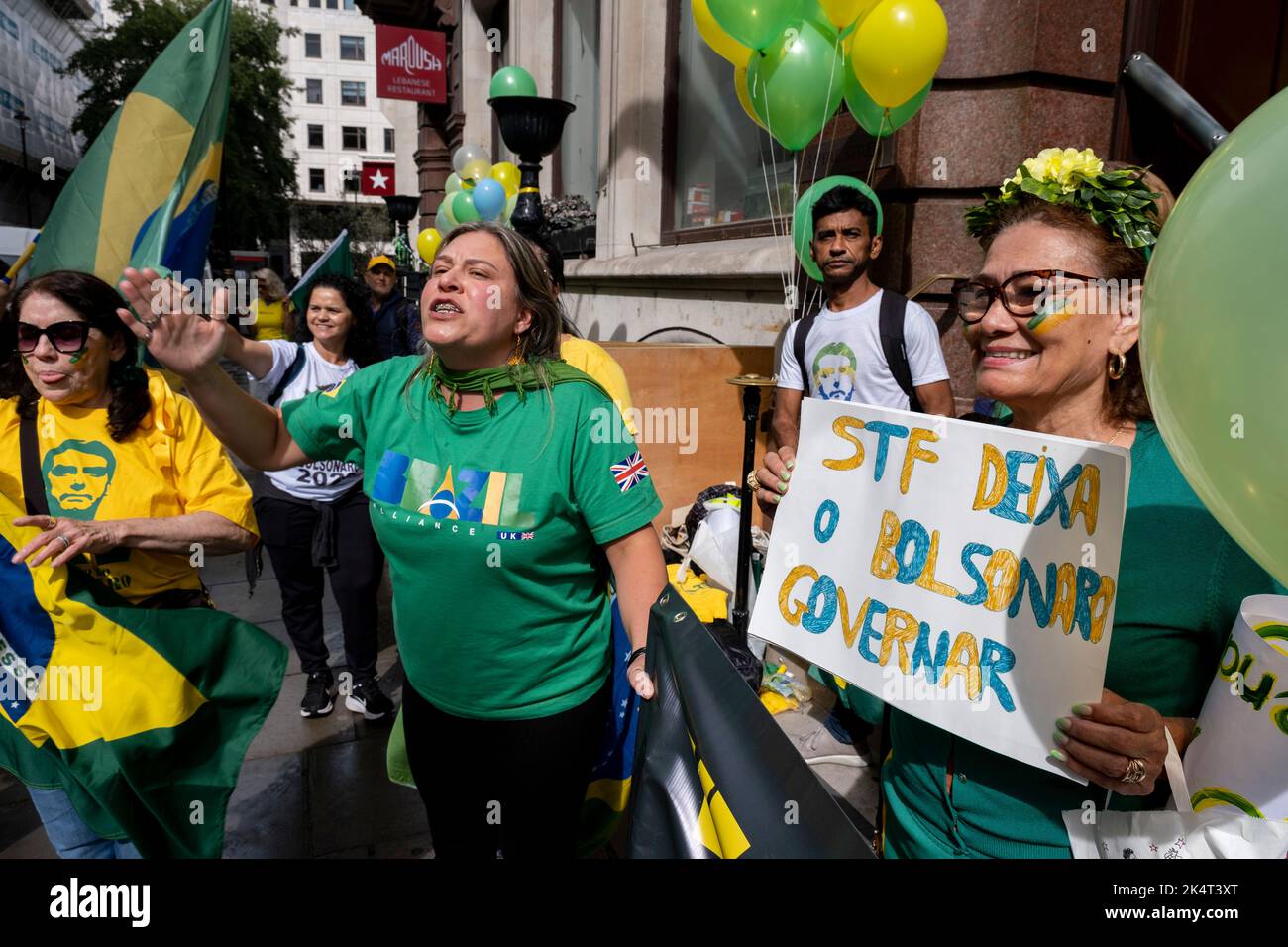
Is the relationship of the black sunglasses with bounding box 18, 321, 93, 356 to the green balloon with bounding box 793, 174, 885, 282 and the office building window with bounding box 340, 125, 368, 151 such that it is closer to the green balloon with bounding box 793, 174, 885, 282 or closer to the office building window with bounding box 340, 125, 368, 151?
the green balloon with bounding box 793, 174, 885, 282

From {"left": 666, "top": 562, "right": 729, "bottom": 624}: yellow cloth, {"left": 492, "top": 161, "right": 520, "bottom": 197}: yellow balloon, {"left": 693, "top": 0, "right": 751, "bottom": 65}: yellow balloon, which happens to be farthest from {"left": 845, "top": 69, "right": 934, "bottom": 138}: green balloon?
{"left": 492, "top": 161, "right": 520, "bottom": 197}: yellow balloon

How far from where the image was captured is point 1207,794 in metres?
1.11

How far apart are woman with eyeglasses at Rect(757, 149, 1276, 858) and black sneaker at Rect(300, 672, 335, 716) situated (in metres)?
3.26

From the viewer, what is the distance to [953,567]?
1322 millimetres

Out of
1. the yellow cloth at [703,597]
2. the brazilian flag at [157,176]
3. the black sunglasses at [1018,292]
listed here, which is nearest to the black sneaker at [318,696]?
the yellow cloth at [703,597]

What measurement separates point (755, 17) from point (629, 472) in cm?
325

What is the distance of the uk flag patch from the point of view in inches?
72.0

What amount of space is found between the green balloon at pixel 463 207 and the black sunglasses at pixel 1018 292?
7.43 m

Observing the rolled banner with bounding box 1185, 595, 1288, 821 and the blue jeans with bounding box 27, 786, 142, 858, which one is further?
the blue jeans with bounding box 27, 786, 142, 858

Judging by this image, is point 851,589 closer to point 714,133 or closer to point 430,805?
point 430,805

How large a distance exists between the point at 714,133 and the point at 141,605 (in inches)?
271

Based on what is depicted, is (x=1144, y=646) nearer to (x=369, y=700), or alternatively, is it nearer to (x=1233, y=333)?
(x=1233, y=333)

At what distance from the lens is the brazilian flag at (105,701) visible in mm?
2051

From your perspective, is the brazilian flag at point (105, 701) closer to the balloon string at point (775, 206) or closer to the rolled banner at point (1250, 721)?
the rolled banner at point (1250, 721)
